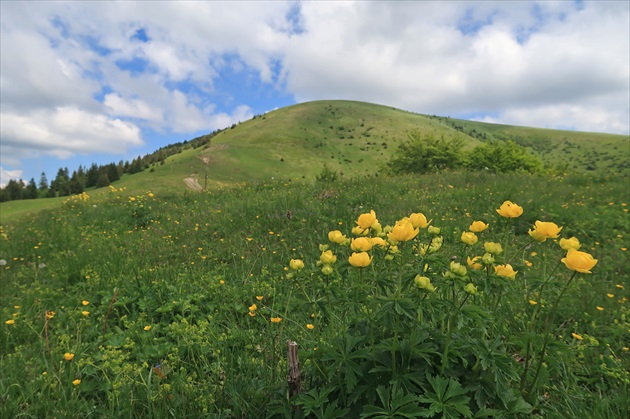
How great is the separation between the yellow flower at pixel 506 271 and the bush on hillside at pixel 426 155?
2655 cm

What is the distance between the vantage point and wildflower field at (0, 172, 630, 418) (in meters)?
1.59

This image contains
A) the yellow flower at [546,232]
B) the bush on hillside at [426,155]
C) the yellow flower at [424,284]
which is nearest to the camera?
the yellow flower at [424,284]

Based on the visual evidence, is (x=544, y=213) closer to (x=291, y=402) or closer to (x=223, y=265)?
(x=223, y=265)

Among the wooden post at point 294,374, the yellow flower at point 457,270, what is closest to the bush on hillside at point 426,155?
the yellow flower at point 457,270

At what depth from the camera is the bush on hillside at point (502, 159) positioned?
26641 millimetres

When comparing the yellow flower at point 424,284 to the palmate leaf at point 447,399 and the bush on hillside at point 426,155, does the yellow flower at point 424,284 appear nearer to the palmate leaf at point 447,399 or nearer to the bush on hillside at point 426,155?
the palmate leaf at point 447,399

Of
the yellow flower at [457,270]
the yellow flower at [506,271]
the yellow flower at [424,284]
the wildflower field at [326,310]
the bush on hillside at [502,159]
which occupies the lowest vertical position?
the wildflower field at [326,310]

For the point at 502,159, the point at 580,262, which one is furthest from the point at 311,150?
the point at 580,262

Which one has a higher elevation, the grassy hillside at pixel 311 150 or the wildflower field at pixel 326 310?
the grassy hillside at pixel 311 150

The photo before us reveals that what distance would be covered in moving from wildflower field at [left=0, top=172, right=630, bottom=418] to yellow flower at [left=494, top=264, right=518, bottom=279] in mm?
11

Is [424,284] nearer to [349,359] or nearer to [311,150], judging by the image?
[349,359]

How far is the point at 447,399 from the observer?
141 centimetres

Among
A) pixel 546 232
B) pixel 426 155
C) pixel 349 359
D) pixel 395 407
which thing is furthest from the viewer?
pixel 426 155

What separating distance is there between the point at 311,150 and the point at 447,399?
65.6 meters
